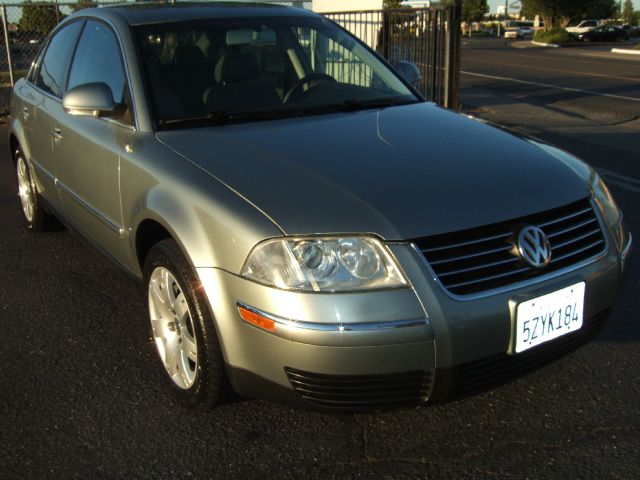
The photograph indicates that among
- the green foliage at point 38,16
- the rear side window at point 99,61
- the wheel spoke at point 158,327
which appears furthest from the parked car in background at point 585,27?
the wheel spoke at point 158,327

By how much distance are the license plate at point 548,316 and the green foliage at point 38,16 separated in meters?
11.1

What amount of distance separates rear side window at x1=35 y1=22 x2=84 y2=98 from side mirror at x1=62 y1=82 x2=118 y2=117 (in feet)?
3.27

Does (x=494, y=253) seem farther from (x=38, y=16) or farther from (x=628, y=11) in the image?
(x=628, y=11)

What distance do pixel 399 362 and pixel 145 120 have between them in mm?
1684

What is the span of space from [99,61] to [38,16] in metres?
9.57

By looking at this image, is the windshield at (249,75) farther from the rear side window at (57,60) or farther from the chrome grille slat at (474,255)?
the chrome grille slat at (474,255)

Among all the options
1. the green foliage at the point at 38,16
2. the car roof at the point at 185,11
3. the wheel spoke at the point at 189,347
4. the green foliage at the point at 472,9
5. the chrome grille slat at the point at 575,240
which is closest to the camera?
the chrome grille slat at the point at 575,240

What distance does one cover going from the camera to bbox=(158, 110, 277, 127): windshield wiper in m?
3.29

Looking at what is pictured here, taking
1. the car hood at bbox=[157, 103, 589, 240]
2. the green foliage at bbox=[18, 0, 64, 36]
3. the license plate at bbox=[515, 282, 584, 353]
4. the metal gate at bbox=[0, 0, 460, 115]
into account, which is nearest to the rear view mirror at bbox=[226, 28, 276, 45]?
the car hood at bbox=[157, 103, 589, 240]

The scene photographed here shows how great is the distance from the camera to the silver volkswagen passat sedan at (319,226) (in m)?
2.34

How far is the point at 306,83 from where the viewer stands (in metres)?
3.76

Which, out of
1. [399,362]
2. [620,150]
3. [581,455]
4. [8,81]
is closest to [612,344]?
[581,455]

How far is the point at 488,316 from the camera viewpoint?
237cm

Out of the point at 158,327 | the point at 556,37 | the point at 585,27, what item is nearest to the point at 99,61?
the point at 158,327
